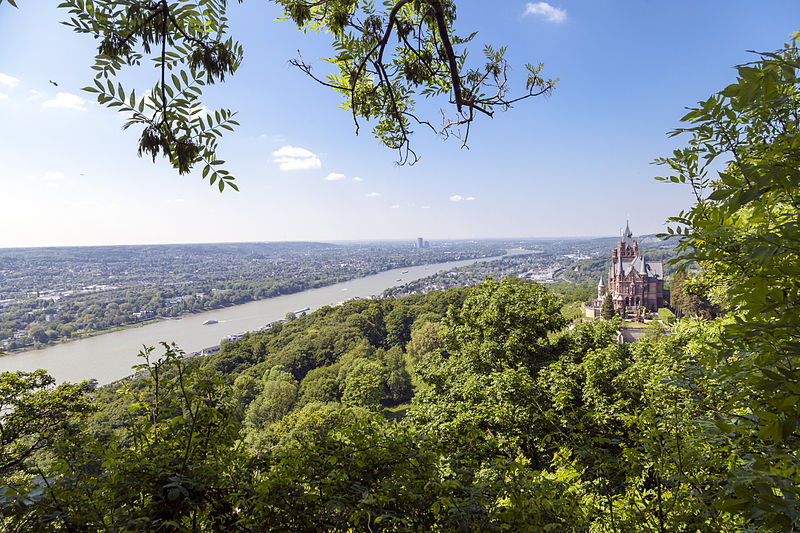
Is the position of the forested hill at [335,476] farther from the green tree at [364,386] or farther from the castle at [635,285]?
the castle at [635,285]

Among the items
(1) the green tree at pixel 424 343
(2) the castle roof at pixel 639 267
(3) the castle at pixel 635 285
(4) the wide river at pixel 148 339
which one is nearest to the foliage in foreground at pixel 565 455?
(4) the wide river at pixel 148 339

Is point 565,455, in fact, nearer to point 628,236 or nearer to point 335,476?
point 335,476

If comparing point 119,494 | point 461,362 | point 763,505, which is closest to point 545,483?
point 763,505

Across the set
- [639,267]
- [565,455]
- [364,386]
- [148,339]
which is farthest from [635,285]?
[148,339]

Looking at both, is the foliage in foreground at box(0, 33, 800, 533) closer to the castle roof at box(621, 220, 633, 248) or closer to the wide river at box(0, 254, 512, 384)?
the wide river at box(0, 254, 512, 384)

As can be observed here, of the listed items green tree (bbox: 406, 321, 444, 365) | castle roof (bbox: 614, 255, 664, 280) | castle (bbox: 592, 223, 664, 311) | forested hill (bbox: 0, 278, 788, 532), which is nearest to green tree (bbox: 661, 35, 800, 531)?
forested hill (bbox: 0, 278, 788, 532)

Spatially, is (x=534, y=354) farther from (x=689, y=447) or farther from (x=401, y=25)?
(x=401, y=25)

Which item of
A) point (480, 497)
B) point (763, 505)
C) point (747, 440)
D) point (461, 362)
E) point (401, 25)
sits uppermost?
point (401, 25)

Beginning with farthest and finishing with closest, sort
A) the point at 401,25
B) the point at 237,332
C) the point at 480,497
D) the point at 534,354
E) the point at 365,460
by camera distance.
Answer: the point at 237,332 < the point at 534,354 < the point at 401,25 < the point at 365,460 < the point at 480,497
